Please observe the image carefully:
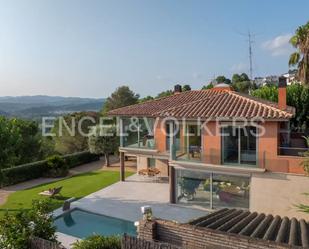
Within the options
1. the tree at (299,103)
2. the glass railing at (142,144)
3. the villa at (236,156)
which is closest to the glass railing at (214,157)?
the villa at (236,156)

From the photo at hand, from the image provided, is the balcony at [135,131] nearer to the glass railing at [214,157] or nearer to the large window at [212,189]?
the glass railing at [214,157]

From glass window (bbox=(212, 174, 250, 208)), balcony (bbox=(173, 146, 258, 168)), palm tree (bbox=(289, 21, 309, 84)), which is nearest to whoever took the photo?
balcony (bbox=(173, 146, 258, 168))

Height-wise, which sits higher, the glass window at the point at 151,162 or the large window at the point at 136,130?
the large window at the point at 136,130

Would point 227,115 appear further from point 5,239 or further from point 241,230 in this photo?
point 5,239

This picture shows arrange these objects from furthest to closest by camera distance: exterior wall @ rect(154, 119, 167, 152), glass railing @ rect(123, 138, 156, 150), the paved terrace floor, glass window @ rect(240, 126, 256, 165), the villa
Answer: glass railing @ rect(123, 138, 156, 150) < exterior wall @ rect(154, 119, 167, 152) < the paved terrace floor < glass window @ rect(240, 126, 256, 165) < the villa

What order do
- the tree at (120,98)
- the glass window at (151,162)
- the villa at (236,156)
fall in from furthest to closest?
the tree at (120,98)
the glass window at (151,162)
the villa at (236,156)

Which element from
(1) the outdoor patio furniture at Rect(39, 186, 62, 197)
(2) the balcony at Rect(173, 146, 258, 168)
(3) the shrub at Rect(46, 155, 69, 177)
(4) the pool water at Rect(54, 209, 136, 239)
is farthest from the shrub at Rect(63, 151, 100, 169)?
(2) the balcony at Rect(173, 146, 258, 168)

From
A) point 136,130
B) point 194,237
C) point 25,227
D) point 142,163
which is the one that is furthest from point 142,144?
point 194,237

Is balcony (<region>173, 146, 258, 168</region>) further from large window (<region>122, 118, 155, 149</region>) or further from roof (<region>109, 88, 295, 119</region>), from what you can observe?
large window (<region>122, 118, 155, 149</region>)
